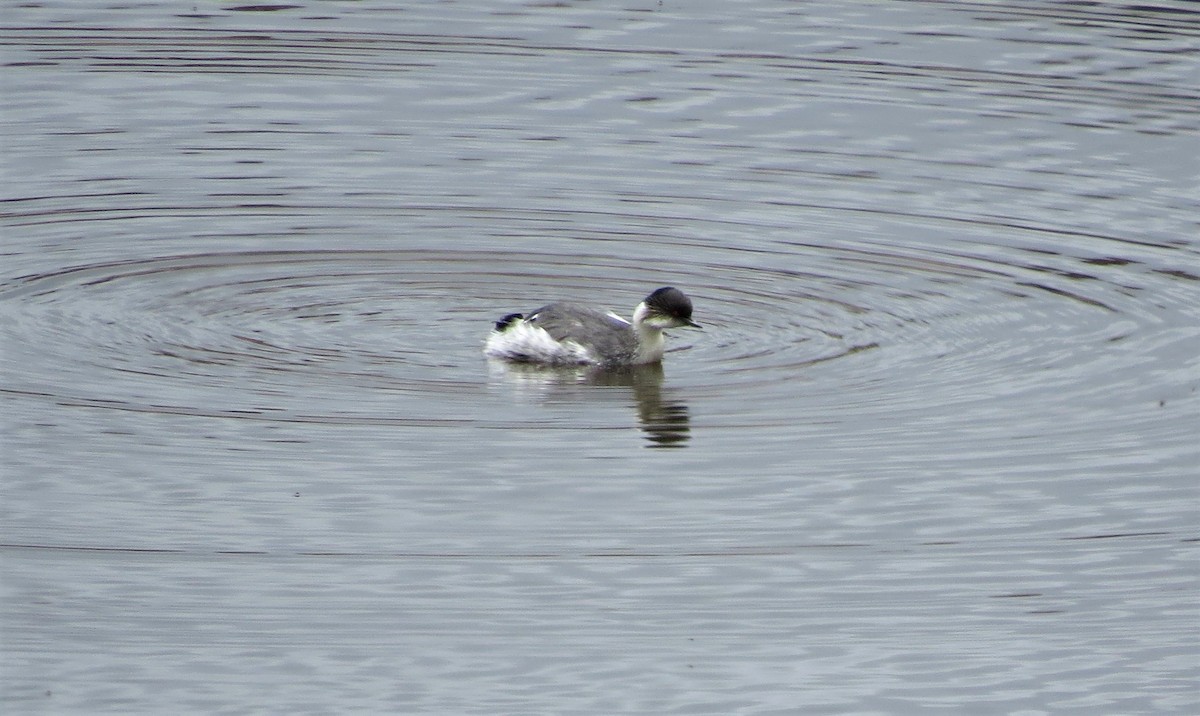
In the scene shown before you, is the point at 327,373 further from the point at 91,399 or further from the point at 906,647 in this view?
the point at 906,647

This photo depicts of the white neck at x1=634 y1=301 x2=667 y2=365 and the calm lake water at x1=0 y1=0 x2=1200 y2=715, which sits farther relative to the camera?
the white neck at x1=634 y1=301 x2=667 y2=365

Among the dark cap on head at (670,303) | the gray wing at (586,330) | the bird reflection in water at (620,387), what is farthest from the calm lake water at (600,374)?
the dark cap on head at (670,303)

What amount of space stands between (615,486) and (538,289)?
505 centimetres

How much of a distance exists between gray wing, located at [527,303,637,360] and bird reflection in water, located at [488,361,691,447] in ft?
0.50

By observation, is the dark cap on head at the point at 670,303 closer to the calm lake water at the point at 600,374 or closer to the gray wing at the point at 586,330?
the gray wing at the point at 586,330

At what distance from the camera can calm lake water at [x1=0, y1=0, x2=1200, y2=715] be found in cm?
1046

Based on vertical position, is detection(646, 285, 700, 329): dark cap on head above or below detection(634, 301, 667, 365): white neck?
above

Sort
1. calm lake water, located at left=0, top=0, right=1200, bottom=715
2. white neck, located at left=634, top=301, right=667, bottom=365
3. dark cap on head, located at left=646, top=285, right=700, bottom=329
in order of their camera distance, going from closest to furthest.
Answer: calm lake water, located at left=0, top=0, right=1200, bottom=715, dark cap on head, located at left=646, top=285, right=700, bottom=329, white neck, located at left=634, top=301, right=667, bottom=365

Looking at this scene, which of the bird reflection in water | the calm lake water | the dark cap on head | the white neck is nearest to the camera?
the calm lake water

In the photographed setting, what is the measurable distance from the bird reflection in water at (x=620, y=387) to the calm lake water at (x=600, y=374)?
0.15 ft

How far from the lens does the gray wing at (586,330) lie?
1527cm

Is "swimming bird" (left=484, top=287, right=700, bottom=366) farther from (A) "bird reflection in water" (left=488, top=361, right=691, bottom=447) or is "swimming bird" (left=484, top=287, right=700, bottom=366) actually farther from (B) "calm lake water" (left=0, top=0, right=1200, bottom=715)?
(B) "calm lake water" (left=0, top=0, right=1200, bottom=715)

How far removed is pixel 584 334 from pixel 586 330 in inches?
1.2

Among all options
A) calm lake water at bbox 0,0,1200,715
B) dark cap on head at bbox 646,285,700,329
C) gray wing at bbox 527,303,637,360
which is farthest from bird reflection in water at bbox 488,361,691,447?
dark cap on head at bbox 646,285,700,329
